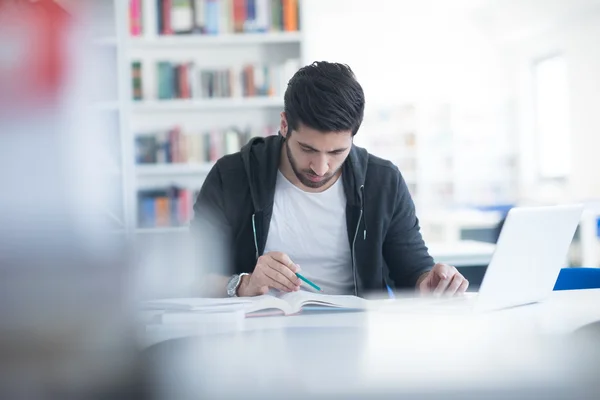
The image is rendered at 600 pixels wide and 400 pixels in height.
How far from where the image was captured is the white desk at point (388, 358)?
23.6 inches

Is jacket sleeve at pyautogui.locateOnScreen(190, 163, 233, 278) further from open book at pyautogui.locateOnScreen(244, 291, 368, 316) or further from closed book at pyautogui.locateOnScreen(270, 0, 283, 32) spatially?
closed book at pyautogui.locateOnScreen(270, 0, 283, 32)

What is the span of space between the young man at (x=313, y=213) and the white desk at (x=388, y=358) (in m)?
0.55

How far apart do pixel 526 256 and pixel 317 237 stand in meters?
0.69

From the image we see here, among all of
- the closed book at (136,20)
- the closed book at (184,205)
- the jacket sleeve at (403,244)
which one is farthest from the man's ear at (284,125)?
the closed book at (136,20)

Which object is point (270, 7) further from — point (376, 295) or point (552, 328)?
point (552, 328)

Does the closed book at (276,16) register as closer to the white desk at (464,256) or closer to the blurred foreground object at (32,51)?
the white desk at (464,256)

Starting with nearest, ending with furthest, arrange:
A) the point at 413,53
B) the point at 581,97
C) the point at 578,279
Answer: the point at 578,279
the point at 581,97
the point at 413,53

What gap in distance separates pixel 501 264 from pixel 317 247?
27.6 inches

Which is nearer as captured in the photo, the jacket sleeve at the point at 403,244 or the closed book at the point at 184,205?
the jacket sleeve at the point at 403,244

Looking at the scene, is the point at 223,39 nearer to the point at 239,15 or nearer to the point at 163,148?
the point at 239,15

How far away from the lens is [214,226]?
1739 mm

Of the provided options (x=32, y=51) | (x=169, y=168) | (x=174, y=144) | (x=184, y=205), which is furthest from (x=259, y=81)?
(x=32, y=51)

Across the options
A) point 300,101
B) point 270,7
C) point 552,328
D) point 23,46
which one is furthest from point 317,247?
point 270,7

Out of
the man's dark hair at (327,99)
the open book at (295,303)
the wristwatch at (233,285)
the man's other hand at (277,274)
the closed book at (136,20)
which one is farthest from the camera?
the closed book at (136,20)
